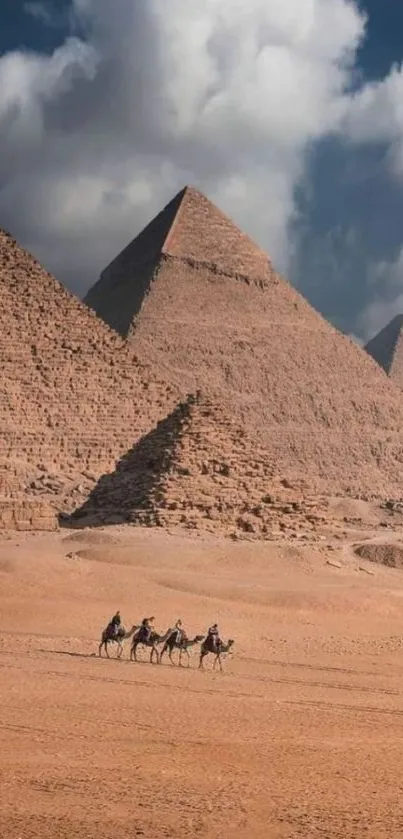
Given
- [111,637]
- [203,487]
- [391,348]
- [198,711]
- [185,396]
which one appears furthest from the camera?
[391,348]

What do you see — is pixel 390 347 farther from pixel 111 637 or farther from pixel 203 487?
pixel 111 637

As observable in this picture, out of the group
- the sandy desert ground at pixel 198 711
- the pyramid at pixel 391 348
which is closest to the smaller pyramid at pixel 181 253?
the pyramid at pixel 391 348

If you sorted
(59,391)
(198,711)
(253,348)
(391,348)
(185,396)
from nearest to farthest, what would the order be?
(198,711), (59,391), (185,396), (253,348), (391,348)

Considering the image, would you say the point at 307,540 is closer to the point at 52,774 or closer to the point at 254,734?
the point at 254,734

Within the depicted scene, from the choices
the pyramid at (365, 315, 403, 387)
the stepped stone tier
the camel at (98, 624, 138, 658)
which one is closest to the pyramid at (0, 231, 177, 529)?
the stepped stone tier

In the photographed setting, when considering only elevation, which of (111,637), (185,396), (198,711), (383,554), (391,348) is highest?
(391,348)

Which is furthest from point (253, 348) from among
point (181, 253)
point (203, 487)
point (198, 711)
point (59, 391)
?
point (198, 711)

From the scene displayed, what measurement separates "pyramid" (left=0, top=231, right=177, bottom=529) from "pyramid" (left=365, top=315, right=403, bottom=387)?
131 feet

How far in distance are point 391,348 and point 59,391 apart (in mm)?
48238

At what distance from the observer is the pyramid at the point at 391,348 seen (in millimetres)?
80312

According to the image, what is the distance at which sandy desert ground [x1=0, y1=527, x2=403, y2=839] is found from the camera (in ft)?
Result: 22.4

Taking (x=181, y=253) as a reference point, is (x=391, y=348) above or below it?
above

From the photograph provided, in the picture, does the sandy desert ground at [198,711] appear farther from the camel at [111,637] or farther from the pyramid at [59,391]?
the pyramid at [59,391]

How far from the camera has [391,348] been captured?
82.2 metres
